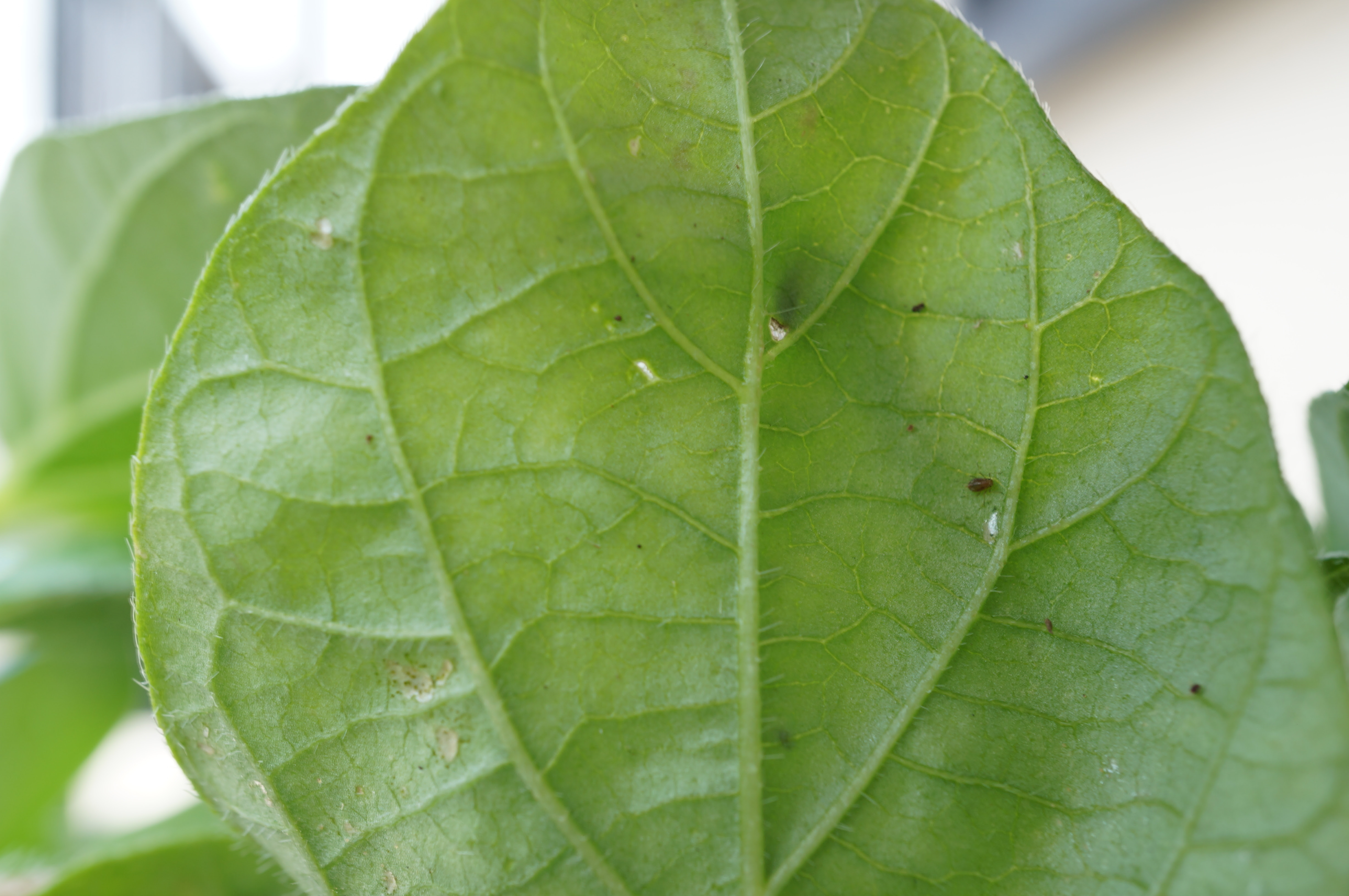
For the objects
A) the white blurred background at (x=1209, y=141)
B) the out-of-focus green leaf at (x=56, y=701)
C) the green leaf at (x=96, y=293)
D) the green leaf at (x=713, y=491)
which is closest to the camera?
the green leaf at (x=713, y=491)

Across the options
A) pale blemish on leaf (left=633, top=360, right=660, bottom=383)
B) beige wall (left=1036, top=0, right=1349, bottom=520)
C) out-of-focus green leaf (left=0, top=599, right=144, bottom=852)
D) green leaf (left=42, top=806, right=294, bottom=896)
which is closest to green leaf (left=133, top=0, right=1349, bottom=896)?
pale blemish on leaf (left=633, top=360, right=660, bottom=383)

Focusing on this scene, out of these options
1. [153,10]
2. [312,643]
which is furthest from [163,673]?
[153,10]

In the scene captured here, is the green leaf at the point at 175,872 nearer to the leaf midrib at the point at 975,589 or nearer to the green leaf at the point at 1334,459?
the leaf midrib at the point at 975,589

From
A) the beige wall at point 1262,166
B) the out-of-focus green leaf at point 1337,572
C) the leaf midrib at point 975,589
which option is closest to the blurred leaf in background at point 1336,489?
the out-of-focus green leaf at point 1337,572

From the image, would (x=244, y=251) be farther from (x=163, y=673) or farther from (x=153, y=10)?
(x=153, y=10)

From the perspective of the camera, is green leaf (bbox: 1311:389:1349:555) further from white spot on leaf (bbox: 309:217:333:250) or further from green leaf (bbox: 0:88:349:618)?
green leaf (bbox: 0:88:349:618)

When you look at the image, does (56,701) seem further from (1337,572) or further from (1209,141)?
(1209,141)

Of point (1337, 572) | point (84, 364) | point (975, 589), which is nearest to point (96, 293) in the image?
point (84, 364)
